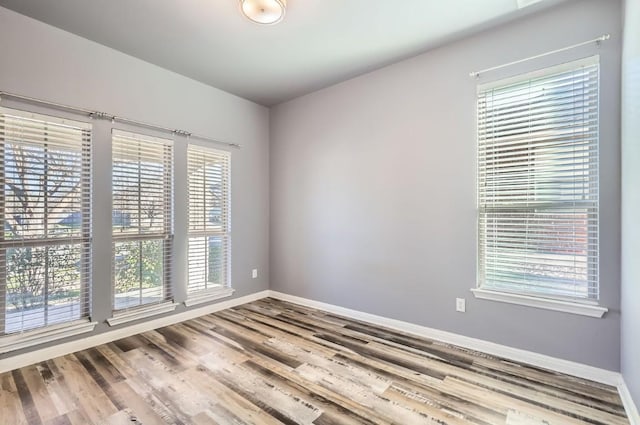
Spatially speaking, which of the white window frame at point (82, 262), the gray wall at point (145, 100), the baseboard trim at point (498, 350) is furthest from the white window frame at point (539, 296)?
the white window frame at point (82, 262)

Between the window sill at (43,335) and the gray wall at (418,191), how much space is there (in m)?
2.25

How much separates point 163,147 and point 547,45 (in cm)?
364

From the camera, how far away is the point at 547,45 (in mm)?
2344

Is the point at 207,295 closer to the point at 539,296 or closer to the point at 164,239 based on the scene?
the point at 164,239

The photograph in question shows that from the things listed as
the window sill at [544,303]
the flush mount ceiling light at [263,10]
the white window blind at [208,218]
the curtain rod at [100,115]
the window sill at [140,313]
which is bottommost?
the window sill at [140,313]

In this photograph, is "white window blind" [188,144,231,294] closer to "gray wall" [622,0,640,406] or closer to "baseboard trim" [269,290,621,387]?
"baseboard trim" [269,290,621,387]

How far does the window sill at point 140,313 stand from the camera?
2916 mm

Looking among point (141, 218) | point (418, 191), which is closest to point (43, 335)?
point (141, 218)

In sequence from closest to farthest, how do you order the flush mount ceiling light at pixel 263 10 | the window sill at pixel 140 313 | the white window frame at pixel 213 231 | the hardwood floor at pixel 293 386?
the hardwood floor at pixel 293 386 < the flush mount ceiling light at pixel 263 10 < the window sill at pixel 140 313 < the white window frame at pixel 213 231

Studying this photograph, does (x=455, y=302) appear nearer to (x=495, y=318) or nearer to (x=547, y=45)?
(x=495, y=318)

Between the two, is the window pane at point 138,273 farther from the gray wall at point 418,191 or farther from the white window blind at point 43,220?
the gray wall at point 418,191

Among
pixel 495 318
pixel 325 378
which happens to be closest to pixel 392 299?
pixel 495 318

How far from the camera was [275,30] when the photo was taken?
8.40 feet

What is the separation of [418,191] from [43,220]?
3.31m
